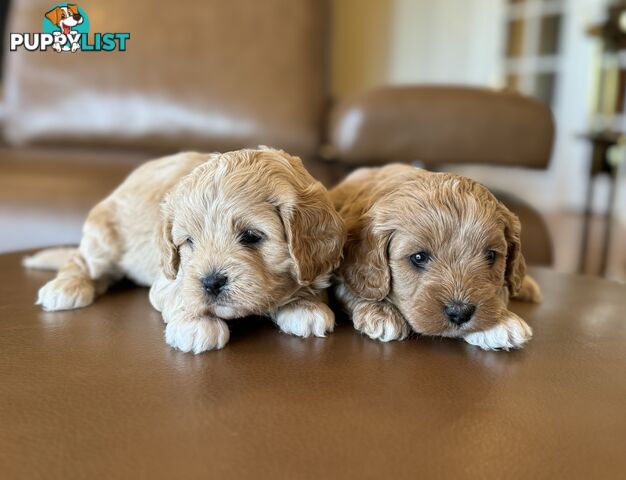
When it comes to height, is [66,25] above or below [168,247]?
above

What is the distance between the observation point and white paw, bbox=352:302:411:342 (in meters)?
1.34

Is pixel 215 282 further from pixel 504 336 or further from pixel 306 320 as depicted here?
pixel 504 336

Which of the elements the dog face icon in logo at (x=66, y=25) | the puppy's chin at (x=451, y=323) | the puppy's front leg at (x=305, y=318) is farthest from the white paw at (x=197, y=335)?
the dog face icon in logo at (x=66, y=25)

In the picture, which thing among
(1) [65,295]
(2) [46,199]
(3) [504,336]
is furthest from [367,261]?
(2) [46,199]

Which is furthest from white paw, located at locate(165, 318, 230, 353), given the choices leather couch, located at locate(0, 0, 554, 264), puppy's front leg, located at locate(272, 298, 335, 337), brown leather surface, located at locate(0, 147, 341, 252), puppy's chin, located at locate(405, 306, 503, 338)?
leather couch, located at locate(0, 0, 554, 264)

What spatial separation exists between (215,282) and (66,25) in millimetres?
2362

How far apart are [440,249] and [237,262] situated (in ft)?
1.50

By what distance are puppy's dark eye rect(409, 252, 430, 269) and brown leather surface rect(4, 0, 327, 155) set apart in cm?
179

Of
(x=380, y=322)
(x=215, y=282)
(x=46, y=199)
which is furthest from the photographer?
(x=46, y=199)

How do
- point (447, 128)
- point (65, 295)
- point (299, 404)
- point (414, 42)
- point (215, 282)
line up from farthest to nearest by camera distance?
point (414, 42) → point (447, 128) → point (65, 295) → point (215, 282) → point (299, 404)

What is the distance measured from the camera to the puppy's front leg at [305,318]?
4.45 ft

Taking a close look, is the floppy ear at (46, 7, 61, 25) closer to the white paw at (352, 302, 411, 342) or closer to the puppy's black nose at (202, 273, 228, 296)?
the puppy's black nose at (202, 273, 228, 296)

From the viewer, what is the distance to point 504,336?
130cm

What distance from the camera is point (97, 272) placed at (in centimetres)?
167
